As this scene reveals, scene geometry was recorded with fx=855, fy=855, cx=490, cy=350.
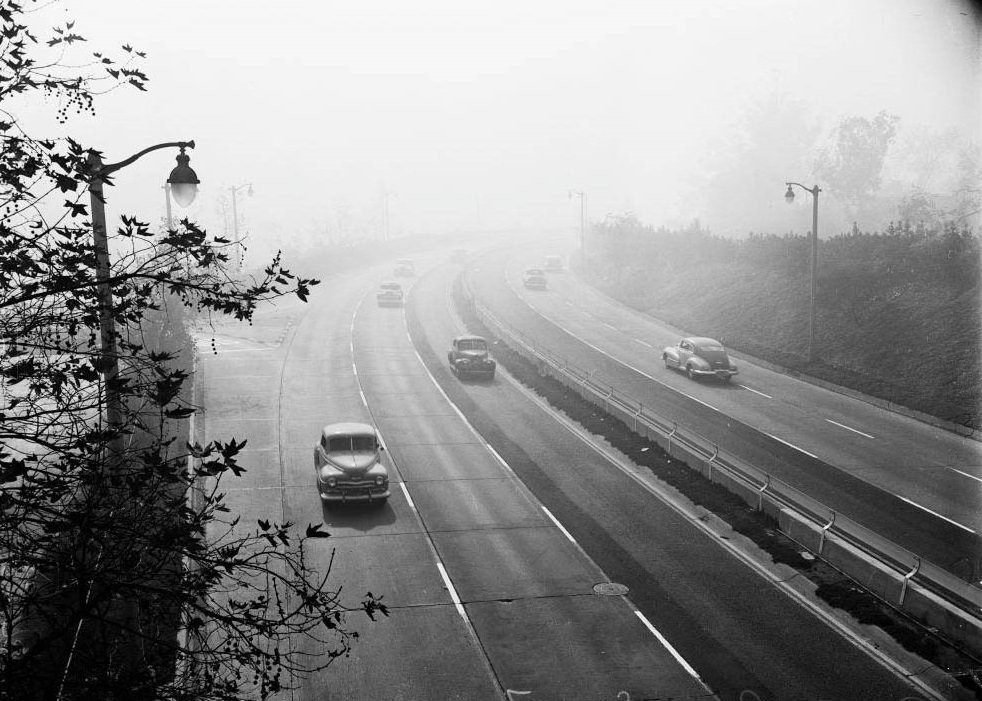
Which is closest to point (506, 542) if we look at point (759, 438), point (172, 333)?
point (759, 438)

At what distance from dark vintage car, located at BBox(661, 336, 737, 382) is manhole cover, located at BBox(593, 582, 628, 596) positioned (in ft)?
72.1

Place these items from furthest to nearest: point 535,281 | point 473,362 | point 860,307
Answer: point 535,281, point 860,307, point 473,362

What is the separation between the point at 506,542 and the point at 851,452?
13.5 metres

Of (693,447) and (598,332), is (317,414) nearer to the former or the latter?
(693,447)

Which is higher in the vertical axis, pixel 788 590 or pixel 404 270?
pixel 404 270

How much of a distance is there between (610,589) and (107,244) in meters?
13.5

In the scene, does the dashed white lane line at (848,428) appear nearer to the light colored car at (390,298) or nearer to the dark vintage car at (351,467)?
the dark vintage car at (351,467)

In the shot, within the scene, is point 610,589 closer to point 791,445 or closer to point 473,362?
point 791,445

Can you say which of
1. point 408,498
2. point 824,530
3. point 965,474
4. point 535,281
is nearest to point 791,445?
point 965,474

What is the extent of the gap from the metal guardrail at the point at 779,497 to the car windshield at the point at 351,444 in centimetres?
1028

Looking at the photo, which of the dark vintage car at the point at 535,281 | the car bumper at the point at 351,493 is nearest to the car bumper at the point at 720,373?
the car bumper at the point at 351,493

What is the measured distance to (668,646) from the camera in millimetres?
16641

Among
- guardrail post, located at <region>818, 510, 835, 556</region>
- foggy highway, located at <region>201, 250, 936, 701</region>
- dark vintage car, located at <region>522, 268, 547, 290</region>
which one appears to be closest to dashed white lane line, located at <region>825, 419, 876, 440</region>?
foggy highway, located at <region>201, 250, 936, 701</region>

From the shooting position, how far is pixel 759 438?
3056 cm
